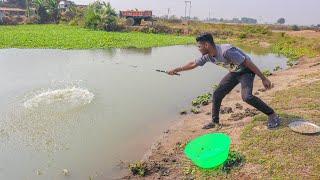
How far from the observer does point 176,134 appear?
868 centimetres

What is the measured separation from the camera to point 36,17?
63.7 metres

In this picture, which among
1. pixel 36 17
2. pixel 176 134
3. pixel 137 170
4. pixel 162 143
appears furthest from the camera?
pixel 36 17

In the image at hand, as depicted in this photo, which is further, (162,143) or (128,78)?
(128,78)

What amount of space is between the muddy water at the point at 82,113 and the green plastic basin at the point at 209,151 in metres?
1.46

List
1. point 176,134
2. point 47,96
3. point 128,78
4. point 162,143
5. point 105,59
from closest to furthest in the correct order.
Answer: point 162,143
point 176,134
point 47,96
point 128,78
point 105,59

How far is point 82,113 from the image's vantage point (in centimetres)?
1044

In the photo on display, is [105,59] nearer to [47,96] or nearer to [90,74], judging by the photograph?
[90,74]

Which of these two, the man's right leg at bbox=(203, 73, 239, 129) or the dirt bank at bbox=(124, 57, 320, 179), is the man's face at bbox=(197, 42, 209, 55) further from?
the dirt bank at bbox=(124, 57, 320, 179)

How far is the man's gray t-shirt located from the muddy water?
2.50m

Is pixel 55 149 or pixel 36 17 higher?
pixel 36 17

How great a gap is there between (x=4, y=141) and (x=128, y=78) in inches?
336

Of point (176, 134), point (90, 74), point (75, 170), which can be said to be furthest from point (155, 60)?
point (75, 170)

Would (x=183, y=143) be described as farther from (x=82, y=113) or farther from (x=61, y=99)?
(x=61, y=99)

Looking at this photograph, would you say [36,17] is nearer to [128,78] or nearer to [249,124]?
[128,78]
